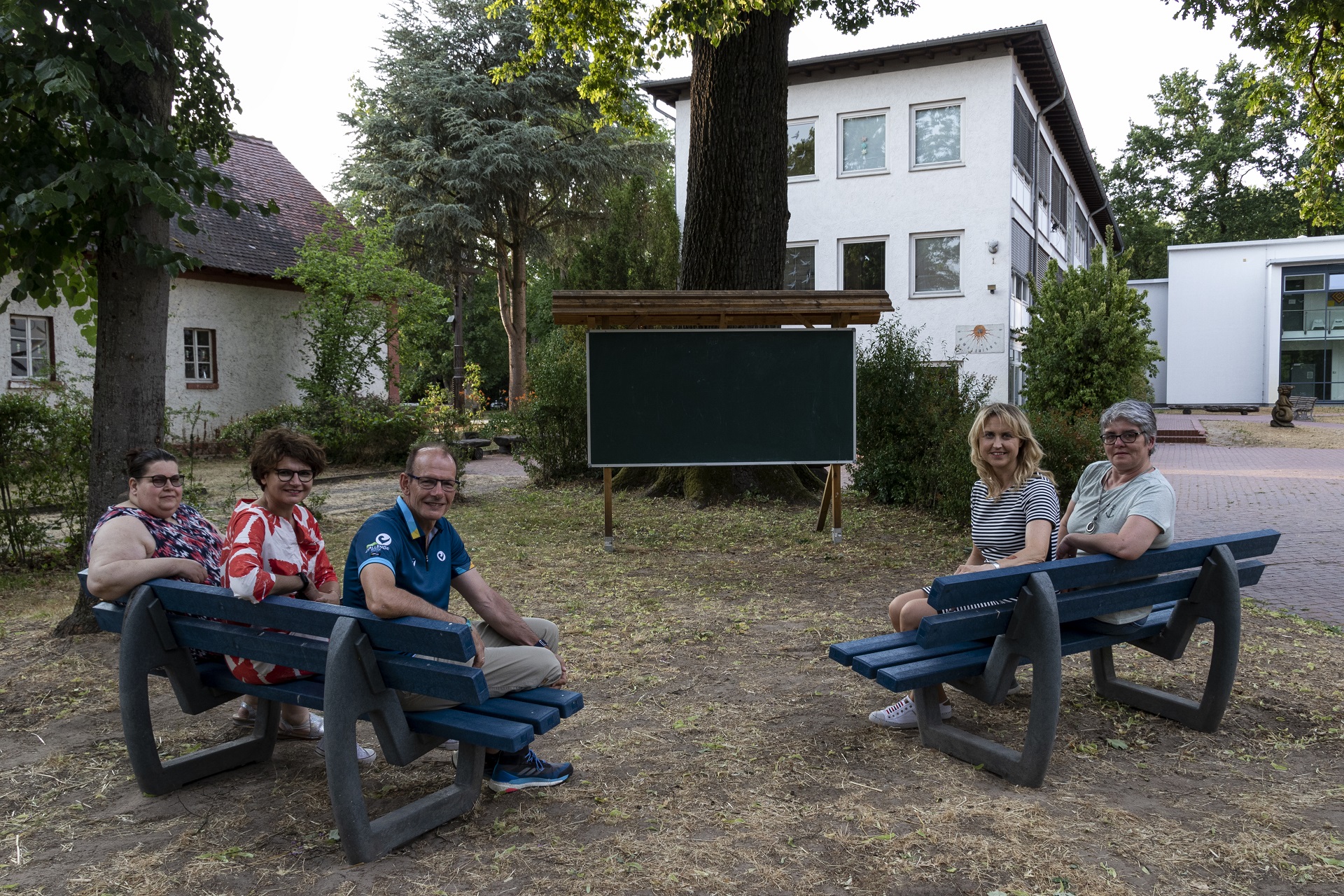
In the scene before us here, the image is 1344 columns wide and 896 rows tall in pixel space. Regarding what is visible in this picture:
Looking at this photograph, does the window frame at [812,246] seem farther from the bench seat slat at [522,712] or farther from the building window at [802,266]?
the bench seat slat at [522,712]

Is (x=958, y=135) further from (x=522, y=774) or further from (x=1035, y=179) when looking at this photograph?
(x=522, y=774)

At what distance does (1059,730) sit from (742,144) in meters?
8.32

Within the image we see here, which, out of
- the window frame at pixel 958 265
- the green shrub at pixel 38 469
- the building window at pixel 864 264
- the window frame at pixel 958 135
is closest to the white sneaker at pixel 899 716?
the green shrub at pixel 38 469

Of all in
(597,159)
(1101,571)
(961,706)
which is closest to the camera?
(1101,571)

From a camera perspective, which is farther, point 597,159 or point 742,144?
point 597,159

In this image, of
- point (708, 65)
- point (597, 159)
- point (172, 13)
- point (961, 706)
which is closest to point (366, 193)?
point (597, 159)

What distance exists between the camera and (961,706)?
15.4ft

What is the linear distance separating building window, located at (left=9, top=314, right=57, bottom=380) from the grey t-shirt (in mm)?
19227

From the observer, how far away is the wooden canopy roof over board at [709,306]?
845 centimetres

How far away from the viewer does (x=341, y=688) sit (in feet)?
9.94

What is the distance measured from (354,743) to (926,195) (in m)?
26.7

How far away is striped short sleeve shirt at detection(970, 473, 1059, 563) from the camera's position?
4.24 m

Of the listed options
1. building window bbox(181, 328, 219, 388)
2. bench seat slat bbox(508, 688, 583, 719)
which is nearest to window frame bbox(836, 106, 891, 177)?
building window bbox(181, 328, 219, 388)

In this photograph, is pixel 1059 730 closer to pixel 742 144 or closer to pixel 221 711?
pixel 221 711
